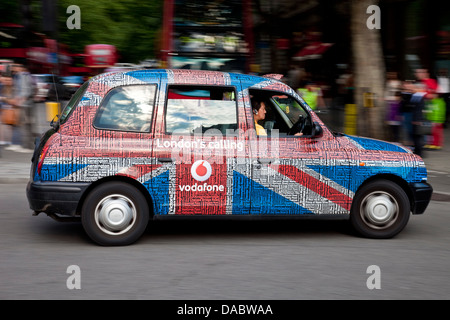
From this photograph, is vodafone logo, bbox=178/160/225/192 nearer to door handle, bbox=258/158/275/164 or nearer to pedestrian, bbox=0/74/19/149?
door handle, bbox=258/158/275/164

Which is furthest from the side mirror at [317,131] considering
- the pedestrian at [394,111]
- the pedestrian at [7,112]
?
the pedestrian at [7,112]

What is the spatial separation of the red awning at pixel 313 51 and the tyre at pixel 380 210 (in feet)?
69.5

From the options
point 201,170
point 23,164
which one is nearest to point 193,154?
point 201,170

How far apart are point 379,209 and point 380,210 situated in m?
0.02

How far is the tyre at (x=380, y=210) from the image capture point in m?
7.36

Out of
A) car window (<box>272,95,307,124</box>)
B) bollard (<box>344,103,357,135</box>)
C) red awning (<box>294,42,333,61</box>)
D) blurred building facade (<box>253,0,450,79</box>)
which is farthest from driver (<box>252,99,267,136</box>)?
red awning (<box>294,42,333,61</box>)

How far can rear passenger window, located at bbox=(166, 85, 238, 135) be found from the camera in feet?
22.8

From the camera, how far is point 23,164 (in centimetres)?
1218

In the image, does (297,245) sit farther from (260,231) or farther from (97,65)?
(97,65)

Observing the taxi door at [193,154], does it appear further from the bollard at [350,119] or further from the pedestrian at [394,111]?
the bollard at [350,119]

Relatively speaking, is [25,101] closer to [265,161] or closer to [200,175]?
[200,175]

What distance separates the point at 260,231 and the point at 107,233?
6.13 feet

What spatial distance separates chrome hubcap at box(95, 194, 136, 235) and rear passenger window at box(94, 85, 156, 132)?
0.71 metres

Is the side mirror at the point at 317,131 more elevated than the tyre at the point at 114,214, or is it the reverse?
the side mirror at the point at 317,131
